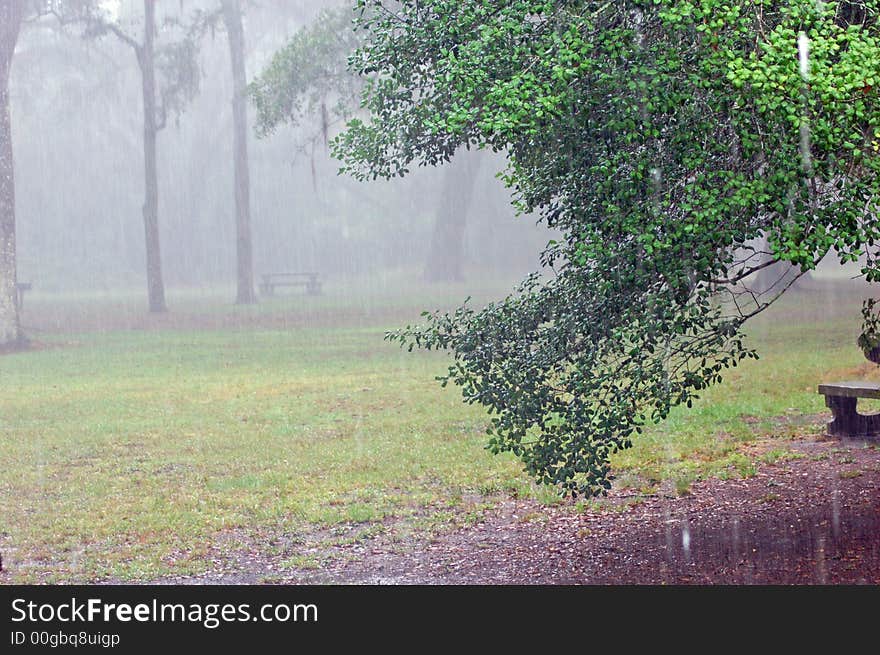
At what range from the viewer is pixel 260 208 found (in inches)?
2078

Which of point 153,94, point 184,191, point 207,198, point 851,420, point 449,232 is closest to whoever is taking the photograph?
point 851,420

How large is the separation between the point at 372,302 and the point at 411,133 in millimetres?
26975

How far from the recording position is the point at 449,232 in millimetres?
41719

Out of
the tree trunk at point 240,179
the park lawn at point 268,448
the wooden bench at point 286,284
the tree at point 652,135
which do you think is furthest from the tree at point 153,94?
the tree at point 652,135

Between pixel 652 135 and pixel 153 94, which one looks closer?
pixel 652 135

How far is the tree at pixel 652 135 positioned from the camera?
4789 mm

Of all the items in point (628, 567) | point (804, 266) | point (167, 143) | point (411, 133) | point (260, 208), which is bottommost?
point (628, 567)

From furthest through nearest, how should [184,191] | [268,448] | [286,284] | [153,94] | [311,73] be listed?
1. [184,191]
2. [286,284]
3. [153,94]
4. [311,73]
5. [268,448]

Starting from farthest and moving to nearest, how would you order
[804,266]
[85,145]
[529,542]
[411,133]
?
[85,145], [529,542], [411,133], [804,266]

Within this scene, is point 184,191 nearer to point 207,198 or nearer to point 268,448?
point 207,198

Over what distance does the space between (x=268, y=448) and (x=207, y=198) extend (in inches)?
1707

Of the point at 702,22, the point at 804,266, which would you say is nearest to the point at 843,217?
the point at 804,266

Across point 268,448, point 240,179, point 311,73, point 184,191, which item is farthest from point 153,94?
point 184,191
